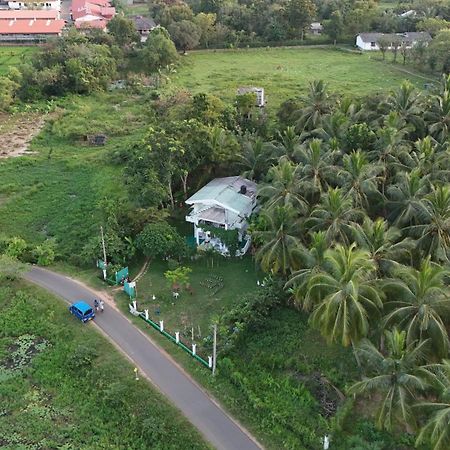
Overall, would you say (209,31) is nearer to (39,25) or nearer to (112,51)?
(112,51)

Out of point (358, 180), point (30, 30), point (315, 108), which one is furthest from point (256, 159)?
point (30, 30)

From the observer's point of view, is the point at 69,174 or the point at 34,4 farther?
the point at 34,4

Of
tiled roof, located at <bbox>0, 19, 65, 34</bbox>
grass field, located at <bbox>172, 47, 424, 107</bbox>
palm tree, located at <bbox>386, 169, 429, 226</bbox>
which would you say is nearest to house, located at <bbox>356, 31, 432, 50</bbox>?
grass field, located at <bbox>172, 47, 424, 107</bbox>

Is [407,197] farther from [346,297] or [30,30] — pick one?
[30,30]

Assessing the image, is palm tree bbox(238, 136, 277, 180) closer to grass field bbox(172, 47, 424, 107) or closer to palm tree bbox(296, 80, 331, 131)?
palm tree bbox(296, 80, 331, 131)

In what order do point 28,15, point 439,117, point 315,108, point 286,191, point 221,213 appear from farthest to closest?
1. point 28,15
2. point 315,108
3. point 439,117
4. point 221,213
5. point 286,191

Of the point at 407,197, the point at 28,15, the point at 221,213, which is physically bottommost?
the point at 221,213
